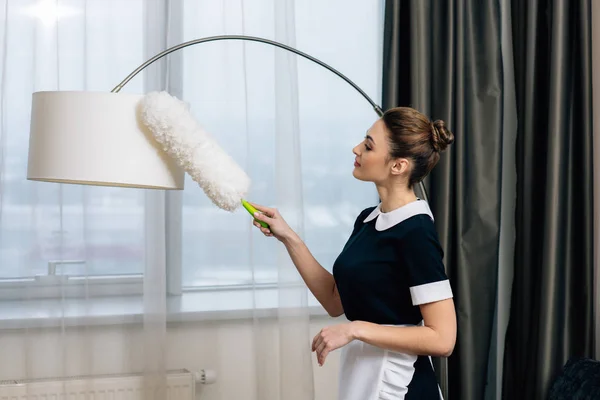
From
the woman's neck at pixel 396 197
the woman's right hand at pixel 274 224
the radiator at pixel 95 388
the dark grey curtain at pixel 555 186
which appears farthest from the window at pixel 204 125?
the woman's neck at pixel 396 197

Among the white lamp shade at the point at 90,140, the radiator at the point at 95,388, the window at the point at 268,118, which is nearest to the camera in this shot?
the white lamp shade at the point at 90,140

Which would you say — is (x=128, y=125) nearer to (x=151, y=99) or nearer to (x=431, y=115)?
(x=151, y=99)

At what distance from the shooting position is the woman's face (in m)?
2.14

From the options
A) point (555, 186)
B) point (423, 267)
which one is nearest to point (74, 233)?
point (423, 267)

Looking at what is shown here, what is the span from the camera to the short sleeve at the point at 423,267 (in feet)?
6.56

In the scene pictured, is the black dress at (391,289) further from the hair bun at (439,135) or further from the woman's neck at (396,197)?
the hair bun at (439,135)

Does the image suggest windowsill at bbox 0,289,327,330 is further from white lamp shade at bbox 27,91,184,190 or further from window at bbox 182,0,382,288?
white lamp shade at bbox 27,91,184,190

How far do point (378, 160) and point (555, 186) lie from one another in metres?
1.05

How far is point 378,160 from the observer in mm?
2156

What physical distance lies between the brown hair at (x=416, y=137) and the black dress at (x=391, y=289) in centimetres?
12

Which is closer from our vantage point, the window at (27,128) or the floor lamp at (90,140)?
the floor lamp at (90,140)

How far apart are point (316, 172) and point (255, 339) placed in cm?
63

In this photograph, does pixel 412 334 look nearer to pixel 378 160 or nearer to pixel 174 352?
pixel 378 160

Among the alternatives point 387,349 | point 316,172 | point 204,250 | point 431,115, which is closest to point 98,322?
point 204,250
